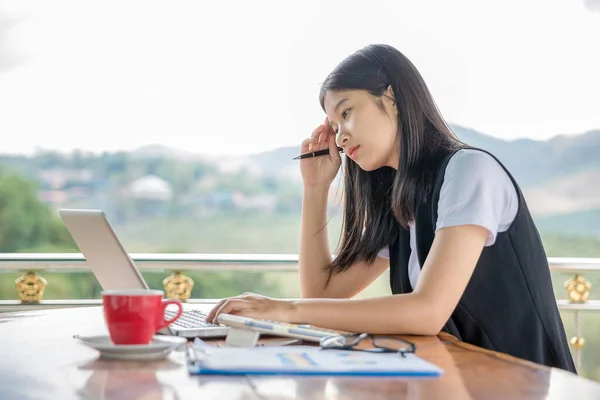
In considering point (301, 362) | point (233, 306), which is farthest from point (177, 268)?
point (301, 362)

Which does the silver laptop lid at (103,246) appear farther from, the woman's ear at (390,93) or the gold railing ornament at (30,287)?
the gold railing ornament at (30,287)

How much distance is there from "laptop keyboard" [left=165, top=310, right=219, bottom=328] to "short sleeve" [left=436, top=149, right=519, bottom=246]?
487 mm

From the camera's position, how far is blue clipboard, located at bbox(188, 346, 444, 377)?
2.92 feet

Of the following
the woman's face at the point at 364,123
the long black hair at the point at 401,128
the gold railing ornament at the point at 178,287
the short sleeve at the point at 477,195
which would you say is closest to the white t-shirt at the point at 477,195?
the short sleeve at the point at 477,195

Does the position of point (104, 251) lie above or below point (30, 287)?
above

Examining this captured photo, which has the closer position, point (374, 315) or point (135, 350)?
point (135, 350)

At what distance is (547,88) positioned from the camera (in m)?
3.24

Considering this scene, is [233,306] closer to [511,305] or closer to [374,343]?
[374,343]

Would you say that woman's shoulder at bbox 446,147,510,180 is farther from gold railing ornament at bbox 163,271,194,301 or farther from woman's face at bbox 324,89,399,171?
gold railing ornament at bbox 163,271,194,301

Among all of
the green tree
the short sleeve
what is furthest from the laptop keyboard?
the green tree

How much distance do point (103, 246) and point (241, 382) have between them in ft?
2.06

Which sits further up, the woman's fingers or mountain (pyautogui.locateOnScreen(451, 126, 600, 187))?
mountain (pyautogui.locateOnScreen(451, 126, 600, 187))

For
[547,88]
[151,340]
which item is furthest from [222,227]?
[151,340]

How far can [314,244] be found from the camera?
205cm
